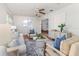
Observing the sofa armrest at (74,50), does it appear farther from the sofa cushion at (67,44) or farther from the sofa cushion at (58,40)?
the sofa cushion at (58,40)

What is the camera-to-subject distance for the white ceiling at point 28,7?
1425mm

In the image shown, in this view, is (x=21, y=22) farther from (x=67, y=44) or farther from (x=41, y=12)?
(x=67, y=44)

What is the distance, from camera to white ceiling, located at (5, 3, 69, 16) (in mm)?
1425

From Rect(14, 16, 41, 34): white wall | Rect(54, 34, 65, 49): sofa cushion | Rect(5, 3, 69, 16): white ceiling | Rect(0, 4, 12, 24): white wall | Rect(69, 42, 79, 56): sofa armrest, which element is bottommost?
Rect(69, 42, 79, 56): sofa armrest

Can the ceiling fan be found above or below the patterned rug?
above

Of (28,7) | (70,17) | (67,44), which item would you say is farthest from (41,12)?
(67,44)

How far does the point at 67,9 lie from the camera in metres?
1.43

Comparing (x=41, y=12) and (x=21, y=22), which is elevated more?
(x=41, y=12)

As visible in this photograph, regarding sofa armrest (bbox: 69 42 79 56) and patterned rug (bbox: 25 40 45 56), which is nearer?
sofa armrest (bbox: 69 42 79 56)

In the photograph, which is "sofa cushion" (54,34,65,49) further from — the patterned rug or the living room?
the patterned rug

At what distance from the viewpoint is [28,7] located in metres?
1.45

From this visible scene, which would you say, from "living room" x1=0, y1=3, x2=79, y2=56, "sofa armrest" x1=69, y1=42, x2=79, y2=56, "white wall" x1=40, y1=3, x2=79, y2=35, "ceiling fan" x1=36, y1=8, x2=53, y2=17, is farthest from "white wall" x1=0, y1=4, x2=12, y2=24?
"sofa armrest" x1=69, y1=42, x2=79, y2=56

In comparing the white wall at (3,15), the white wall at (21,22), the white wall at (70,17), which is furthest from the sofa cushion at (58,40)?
the white wall at (3,15)

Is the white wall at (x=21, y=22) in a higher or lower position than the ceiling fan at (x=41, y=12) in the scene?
lower
